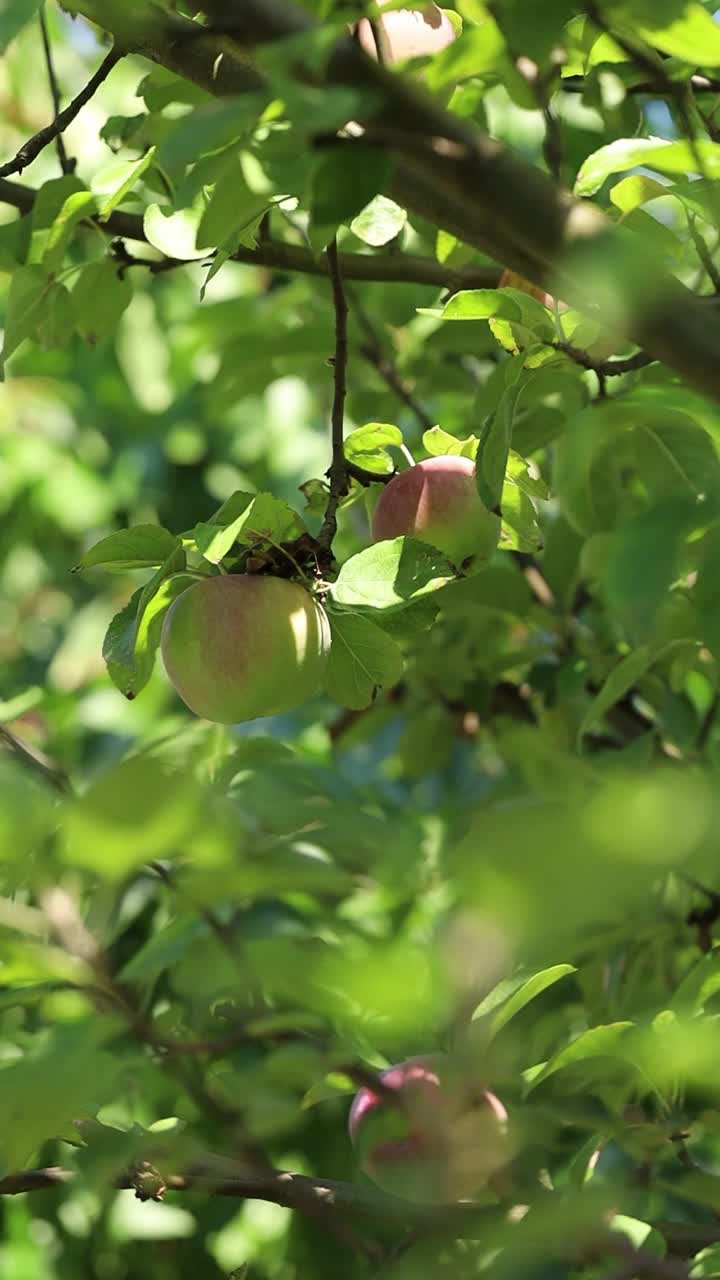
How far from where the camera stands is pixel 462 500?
890 millimetres

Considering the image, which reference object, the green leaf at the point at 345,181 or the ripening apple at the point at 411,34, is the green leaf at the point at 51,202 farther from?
the green leaf at the point at 345,181

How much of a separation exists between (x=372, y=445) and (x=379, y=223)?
140mm

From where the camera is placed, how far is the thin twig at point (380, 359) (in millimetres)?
1354

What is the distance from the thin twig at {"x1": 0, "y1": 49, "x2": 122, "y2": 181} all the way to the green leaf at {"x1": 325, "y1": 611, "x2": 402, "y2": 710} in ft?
1.13

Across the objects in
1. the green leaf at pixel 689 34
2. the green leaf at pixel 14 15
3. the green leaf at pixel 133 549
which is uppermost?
the green leaf at pixel 14 15

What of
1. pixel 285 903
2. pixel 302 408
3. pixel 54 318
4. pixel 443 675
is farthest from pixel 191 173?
pixel 302 408

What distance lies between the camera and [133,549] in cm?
85

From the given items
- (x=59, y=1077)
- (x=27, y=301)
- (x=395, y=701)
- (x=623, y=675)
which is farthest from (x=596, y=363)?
(x=395, y=701)

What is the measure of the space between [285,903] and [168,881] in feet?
3.32

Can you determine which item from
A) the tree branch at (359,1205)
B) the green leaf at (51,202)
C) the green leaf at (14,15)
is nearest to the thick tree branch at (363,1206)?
the tree branch at (359,1205)

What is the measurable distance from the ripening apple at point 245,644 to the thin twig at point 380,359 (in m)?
0.53

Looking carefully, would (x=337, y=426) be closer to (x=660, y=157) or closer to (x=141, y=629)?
(x=141, y=629)

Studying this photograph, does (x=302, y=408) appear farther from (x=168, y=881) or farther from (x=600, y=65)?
(x=168, y=881)

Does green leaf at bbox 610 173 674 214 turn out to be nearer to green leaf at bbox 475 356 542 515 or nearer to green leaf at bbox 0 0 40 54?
green leaf at bbox 475 356 542 515
